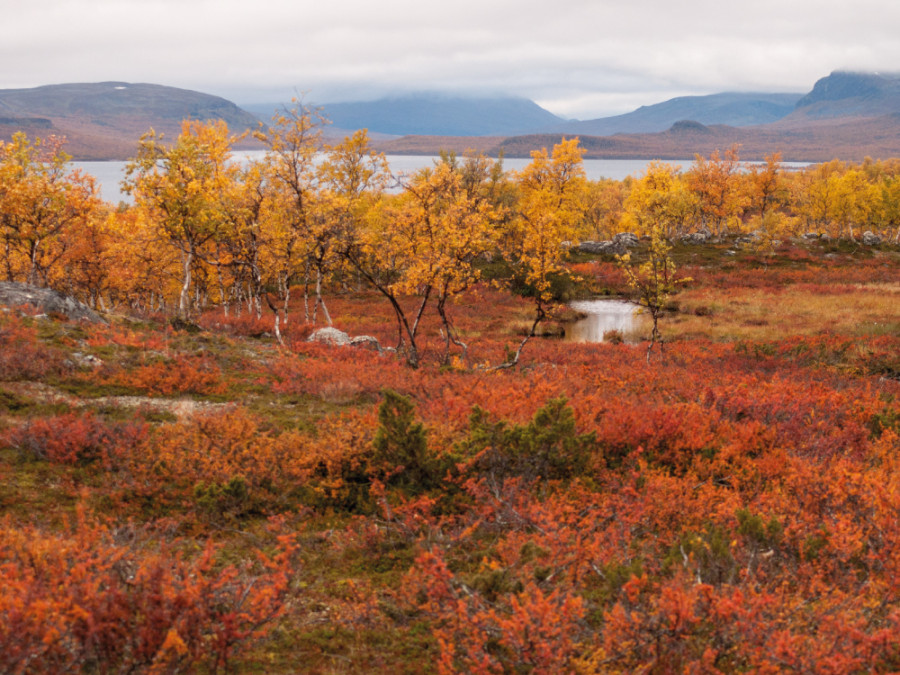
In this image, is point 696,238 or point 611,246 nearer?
point 611,246

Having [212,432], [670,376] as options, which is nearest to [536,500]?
[212,432]

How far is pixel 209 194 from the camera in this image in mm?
22891

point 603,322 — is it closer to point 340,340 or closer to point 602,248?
point 340,340

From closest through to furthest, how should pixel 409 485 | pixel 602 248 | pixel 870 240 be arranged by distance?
1. pixel 409 485
2. pixel 602 248
3. pixel 870 240

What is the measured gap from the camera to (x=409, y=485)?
Result: 28.4 ft

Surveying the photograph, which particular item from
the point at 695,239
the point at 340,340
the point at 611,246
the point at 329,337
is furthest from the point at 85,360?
the point at 695,239

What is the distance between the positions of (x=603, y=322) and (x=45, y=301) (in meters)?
32.7

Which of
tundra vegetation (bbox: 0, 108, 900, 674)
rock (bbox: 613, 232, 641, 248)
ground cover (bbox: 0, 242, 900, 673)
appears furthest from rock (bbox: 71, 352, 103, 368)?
rock (bbox: 613, 232, 641, 248)

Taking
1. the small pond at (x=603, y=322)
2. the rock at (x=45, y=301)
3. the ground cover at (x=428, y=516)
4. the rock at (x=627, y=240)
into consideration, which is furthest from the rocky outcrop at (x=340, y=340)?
the rock at (x=627, y=240)

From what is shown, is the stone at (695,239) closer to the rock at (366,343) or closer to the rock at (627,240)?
the rock at (627,240)

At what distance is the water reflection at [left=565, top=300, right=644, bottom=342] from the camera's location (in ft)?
112

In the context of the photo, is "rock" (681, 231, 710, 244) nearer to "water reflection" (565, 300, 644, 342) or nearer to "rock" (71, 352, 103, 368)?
"water reflection" (565, 300, 644, 342)

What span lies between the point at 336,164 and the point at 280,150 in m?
16.8

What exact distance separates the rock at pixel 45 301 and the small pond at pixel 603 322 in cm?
2425
